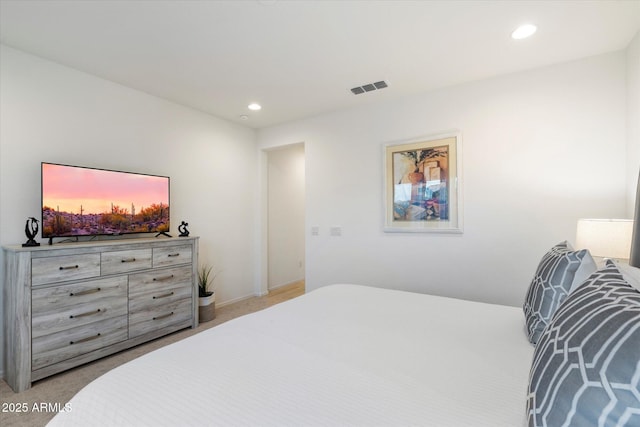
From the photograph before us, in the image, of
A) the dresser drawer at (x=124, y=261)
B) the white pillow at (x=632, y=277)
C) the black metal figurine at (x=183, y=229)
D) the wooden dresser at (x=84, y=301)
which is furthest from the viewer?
the black metal figurine at (x=183, y=229)

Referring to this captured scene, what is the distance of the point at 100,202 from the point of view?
273cm

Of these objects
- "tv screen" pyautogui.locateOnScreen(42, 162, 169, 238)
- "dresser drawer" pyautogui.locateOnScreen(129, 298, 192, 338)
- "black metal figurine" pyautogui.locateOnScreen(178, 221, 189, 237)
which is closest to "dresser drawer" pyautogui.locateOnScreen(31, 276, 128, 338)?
"dresser drawer" pyautogui.locateOnScreen(129, 298, 192, 338)

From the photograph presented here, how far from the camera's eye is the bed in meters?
0.57

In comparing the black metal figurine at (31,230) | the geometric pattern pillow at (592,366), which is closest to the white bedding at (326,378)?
the geometric pattern pillow at (592,366)

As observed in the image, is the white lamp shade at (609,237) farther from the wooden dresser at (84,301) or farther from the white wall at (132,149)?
the white wall at (132,149)

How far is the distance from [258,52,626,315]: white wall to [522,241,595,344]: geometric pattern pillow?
1572 millimetres

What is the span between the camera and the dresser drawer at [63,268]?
6.94 feet

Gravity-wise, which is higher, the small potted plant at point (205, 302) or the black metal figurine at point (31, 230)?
the black metal figurine at point (31, 230)

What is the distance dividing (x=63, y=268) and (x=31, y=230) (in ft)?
1.68

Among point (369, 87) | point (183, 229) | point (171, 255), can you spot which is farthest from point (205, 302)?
point (369, 87)

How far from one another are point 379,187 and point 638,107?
2.15 m

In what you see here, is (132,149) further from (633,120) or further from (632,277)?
(633,120)

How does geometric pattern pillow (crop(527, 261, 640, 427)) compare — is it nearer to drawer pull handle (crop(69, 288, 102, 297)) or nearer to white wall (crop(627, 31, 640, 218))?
white wall (crop(627, 31, 640, 218))

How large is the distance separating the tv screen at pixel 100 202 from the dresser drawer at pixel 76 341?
2.67 ft
